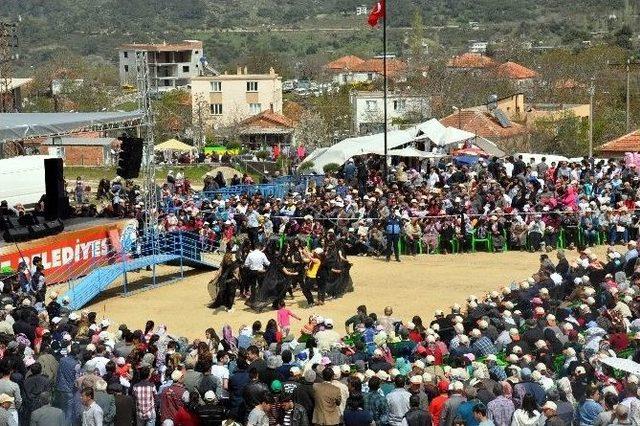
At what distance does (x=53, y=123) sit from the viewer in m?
30.5

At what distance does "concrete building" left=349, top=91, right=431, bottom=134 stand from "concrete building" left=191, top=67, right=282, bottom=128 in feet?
61.2

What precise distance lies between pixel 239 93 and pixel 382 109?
26.9m

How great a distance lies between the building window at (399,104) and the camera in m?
90.9

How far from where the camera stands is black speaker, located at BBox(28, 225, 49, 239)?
2820 centimetres

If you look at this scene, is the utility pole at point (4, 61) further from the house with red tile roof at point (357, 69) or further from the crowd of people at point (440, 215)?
the house with red tile roof at point (357, 69)

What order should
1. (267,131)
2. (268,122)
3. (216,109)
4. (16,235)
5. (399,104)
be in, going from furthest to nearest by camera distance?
(216,109) → (268,122) → (267,131) → (399,104) → (16,235)

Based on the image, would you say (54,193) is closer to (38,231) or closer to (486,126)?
(38,231)

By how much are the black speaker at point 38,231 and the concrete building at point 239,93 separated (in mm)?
82022

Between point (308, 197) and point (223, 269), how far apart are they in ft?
27.2

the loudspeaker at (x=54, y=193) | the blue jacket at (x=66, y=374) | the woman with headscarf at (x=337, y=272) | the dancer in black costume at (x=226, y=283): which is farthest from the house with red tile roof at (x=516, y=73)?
the blue jacket at (x=66, y=374)

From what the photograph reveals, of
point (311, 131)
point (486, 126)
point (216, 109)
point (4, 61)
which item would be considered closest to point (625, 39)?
point (216, 109)

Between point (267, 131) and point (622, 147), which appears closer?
point (622, 147)

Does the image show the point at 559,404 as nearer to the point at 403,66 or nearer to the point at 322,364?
the point at 322,364

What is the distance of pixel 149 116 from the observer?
3164 cm
